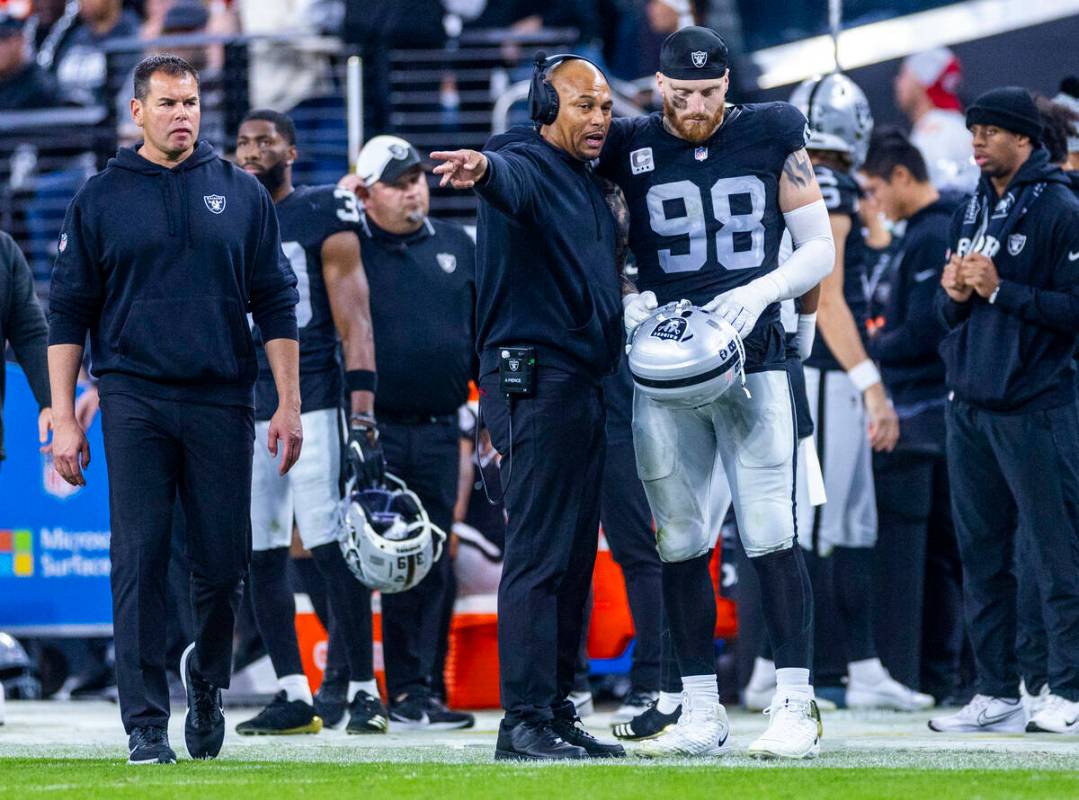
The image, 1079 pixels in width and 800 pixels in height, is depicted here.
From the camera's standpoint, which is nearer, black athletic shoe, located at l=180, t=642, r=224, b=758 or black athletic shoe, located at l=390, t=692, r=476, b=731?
black athletic shoe, located at l=180, t=642, r=224, b=758

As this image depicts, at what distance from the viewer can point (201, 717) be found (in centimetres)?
596

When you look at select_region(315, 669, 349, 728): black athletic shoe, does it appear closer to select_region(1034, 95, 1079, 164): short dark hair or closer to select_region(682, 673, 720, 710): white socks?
select_region(682, 673, 720, 710): white socks

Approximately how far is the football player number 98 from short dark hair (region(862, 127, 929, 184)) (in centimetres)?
309

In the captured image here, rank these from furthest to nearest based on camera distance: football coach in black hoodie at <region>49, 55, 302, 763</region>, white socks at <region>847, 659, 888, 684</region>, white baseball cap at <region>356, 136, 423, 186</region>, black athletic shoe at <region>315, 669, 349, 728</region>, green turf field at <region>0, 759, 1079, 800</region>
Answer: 1. white socks at <region>847, 659, 888, 684</region>
2. black athletic shoe at <region>315, 669, 349, 728</region>
3. white baseball cap at <region>356, 136, 423, 186</region>
4. football coach in black hoodie at <region>49, 55, 302, 763</region>
5. green turf field at <region>0, 759, 1079, 800</region>

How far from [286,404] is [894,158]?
381cm

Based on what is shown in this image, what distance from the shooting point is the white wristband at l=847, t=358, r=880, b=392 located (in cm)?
825

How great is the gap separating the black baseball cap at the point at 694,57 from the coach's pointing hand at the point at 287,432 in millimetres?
1614

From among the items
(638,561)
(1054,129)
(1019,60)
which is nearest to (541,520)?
(638,561)

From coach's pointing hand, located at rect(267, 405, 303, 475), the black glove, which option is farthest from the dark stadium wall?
coach's pointing hand, located at rect(267, 405, 303, 475)

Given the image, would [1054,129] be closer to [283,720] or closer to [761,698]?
[761,698]

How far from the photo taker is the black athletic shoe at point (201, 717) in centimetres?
595

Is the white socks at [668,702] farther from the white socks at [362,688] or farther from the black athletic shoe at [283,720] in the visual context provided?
the black athletic shoe at [283,720]

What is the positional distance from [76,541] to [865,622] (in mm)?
3885

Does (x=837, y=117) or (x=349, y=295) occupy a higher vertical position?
(x=837, y=117)
